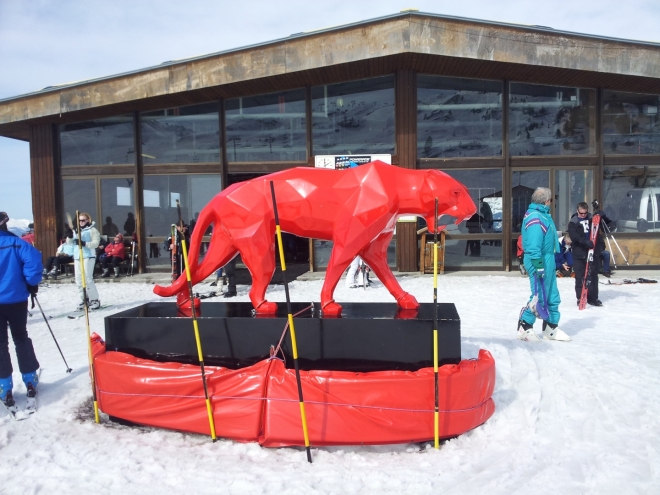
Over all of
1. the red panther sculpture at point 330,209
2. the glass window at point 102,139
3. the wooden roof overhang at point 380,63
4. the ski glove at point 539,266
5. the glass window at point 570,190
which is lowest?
the ski glove at point 539,266

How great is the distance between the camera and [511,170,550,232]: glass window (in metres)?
11.1

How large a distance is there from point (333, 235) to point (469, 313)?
160 inches

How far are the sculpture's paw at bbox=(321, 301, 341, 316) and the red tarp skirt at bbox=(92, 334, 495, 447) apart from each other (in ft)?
1.57

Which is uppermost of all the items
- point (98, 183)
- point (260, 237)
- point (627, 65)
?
point (627, 65)

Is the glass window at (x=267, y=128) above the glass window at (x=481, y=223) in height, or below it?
above

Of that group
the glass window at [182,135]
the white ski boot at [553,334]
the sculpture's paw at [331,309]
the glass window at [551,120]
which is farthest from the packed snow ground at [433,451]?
the glass window at [182,135]

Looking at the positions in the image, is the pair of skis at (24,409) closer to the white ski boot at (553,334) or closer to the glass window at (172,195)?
the white ski boot at (553,334)

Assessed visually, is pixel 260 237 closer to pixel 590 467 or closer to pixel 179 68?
pixel 590 467

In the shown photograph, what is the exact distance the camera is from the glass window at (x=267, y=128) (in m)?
11.2

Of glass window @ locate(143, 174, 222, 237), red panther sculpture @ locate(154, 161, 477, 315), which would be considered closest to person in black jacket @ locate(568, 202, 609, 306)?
red panther sculpture @ locate(154, 161, 477, 315)

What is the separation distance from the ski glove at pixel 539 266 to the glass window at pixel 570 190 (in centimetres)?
707

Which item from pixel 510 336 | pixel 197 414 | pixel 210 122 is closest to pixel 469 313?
pixel 510 336

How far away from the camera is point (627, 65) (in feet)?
31.9

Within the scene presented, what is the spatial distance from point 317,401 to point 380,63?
8843 millimetres
